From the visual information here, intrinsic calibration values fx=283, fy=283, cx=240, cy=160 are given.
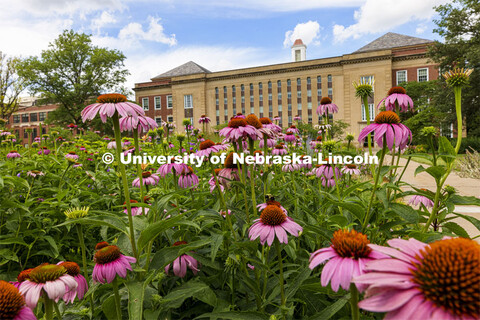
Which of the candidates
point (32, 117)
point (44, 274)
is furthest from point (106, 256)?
point (32, 117)

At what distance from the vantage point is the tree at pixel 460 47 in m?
19.7

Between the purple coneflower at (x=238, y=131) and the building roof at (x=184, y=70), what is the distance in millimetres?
41678

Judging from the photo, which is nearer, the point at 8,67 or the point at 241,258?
the point at 241,258

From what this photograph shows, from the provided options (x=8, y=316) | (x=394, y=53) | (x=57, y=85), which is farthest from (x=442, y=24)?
(x=57, y=85)

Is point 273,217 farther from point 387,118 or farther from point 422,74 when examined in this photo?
point 422,74

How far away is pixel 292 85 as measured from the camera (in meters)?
36.2

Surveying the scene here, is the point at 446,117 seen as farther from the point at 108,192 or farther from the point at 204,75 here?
the point at 204,75

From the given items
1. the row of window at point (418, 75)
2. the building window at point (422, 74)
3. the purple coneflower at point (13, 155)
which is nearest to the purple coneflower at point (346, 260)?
the purple coneflower at point (13, 155)

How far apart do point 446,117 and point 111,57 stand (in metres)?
28.9

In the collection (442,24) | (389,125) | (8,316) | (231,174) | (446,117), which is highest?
(442,24)

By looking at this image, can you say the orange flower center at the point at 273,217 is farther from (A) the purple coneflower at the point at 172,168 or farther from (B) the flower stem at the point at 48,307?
(A) the purple coneflower at the point at 172,168

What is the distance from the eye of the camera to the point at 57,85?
1043 inches

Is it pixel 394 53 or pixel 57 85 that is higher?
pixel 394 53

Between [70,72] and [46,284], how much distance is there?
1248 inches
